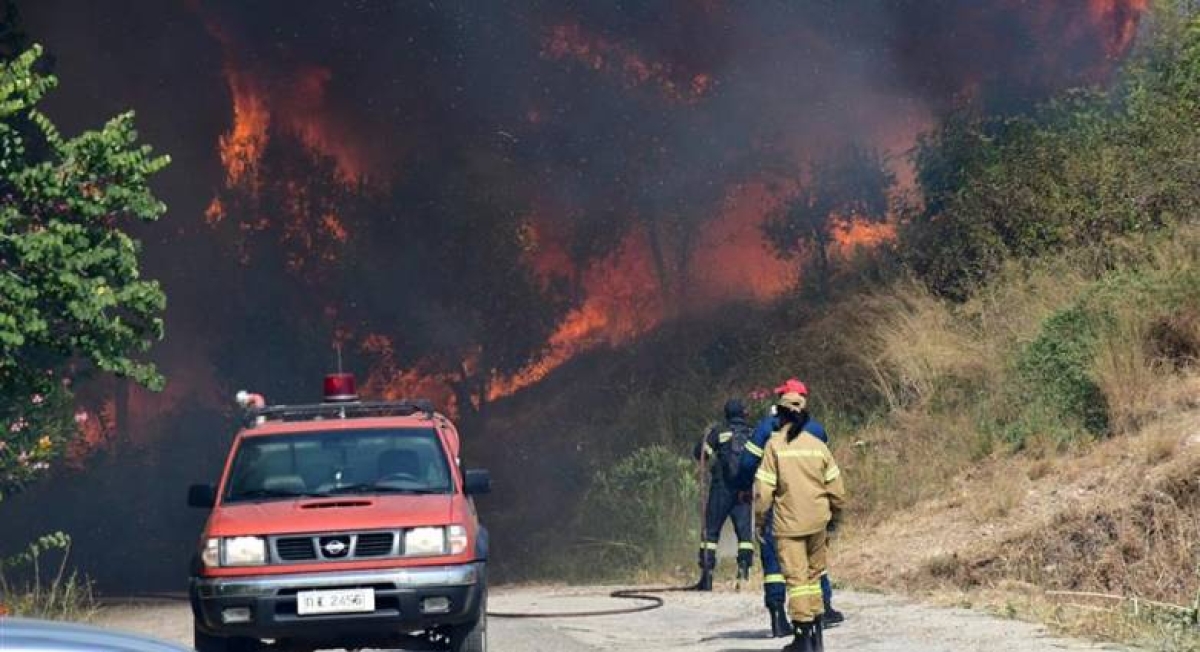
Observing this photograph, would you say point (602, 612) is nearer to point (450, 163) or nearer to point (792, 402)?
point (792, 402)

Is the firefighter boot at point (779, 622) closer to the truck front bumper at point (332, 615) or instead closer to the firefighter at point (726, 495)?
the truck front bumper at point (332, 615)

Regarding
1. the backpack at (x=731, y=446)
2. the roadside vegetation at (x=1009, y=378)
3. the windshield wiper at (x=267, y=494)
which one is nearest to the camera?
the windshield wiper at (x=267, y=494)

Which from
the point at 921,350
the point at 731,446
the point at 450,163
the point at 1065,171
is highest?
the point at 450,163

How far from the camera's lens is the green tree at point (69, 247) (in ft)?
46.0

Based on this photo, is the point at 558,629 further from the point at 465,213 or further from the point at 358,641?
the point at 465,213

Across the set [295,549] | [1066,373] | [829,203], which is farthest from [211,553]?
[829,203]

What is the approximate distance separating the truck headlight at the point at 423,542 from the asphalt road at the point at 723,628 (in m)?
1.89

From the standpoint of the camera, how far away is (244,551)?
Answer: 11.6 meters

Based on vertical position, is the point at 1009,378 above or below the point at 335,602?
above

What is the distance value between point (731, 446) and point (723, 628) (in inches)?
97.8

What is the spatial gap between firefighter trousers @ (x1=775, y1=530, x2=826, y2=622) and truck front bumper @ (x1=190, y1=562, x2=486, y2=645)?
6.76ft

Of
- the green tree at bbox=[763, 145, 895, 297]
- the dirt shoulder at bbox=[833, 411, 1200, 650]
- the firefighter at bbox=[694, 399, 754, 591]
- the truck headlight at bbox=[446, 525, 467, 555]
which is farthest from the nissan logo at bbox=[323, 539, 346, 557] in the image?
the green tree at bbox=[763, 145, 895, 297]

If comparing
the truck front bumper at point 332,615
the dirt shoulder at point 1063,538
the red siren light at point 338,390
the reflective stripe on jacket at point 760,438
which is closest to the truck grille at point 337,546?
the truck front bumper at point 332,615

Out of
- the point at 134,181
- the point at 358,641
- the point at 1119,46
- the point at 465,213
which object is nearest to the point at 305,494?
the point at 358,641
